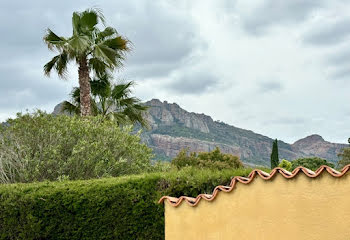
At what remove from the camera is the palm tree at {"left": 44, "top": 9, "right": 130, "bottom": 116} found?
18469 millimetres

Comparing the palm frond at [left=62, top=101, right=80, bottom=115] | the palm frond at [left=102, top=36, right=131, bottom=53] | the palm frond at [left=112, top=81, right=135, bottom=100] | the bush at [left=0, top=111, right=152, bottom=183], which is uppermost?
the palm frond at [left=102, top=36, right=131, bottom=53]

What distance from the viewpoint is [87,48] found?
18781 mm

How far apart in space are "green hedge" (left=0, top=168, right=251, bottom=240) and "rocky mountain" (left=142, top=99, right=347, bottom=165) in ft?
375

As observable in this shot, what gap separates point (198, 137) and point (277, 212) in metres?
140

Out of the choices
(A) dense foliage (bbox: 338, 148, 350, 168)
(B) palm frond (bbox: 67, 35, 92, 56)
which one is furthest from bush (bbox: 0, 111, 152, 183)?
(A) dense foliage (bbox: 338, 148, 350, 168)

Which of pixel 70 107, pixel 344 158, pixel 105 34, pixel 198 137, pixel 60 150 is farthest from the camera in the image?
pixel 198 137

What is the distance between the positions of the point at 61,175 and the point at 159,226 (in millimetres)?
5487

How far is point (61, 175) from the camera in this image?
1269 cm

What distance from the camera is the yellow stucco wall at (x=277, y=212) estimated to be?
14.6 ft

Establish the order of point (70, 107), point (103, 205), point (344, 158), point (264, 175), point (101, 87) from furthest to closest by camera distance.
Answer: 1. point (344, 158)
2. point (70, 107)
3. point (101, 87)
4. point (103, 205)
5. point (264, 175)

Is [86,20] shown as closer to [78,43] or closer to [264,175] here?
[78,43]

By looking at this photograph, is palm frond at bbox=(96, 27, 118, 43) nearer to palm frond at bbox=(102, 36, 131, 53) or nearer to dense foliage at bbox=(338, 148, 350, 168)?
palm frond at bbox=(102, 36, 131, 53)

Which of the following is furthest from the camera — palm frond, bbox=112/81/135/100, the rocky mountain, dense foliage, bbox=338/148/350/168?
the rocky mountain

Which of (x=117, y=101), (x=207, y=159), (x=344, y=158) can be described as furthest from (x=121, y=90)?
(x=344, y=158)
